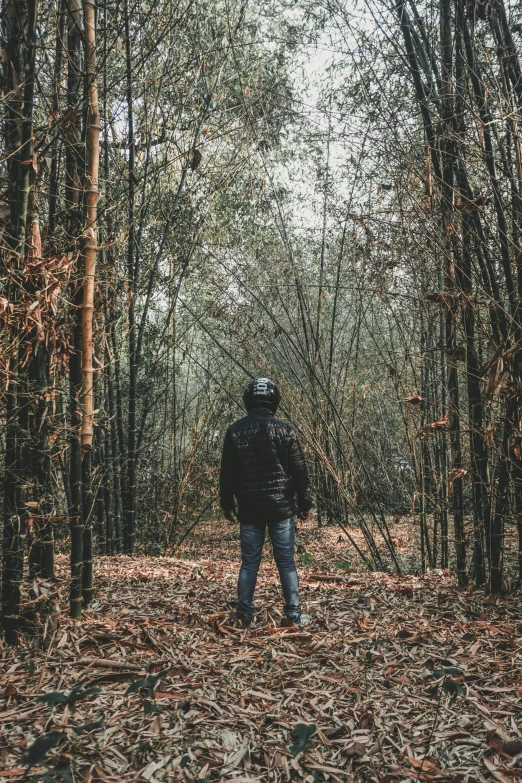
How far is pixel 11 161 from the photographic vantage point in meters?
2.41

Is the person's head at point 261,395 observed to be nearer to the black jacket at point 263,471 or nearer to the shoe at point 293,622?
the black jacket at point 263,471

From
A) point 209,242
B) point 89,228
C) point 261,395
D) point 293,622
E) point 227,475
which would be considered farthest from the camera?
point 209,242

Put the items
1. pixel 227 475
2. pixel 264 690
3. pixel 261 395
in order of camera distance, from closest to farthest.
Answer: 1. pixel 264 690
2. pixel 227 475
3. pixel 261 395

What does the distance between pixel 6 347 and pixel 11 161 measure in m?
0.82

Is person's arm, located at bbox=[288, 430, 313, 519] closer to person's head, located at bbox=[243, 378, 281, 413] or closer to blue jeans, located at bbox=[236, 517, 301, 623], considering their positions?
blue jeans, located at bbox=[236, 517, 301, 623]

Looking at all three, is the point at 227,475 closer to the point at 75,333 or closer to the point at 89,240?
the point at 75,333

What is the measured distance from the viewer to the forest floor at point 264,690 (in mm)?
1735

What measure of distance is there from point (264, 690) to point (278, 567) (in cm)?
93

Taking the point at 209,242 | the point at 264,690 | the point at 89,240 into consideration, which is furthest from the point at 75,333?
the point at 209,242

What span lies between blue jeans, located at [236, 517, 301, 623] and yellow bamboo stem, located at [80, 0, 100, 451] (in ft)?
3.50

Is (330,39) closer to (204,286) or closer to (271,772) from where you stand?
(204,286)

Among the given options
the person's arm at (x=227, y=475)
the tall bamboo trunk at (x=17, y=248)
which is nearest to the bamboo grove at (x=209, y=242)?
the tall bamboo trunk at (x=17, y=248)

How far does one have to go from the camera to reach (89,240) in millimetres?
2727

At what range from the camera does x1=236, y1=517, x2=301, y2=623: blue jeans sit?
10.3ft
